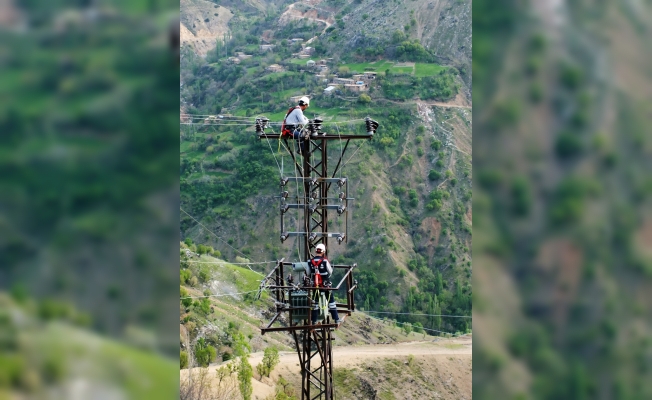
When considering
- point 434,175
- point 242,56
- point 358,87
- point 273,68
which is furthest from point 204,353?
point 242,56

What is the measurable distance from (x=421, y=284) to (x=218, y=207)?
1378 centimetres

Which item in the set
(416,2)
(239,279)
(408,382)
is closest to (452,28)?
(416,2)

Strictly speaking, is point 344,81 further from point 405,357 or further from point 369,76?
point 405,357

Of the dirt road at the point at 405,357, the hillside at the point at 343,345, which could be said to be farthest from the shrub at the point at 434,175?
the dirt road at the point at 405,357

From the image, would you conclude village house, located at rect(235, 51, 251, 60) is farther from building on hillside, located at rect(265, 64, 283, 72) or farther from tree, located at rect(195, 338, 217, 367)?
tree, located at rect(195, 338, 217, 367)

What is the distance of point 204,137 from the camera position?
2309 inches

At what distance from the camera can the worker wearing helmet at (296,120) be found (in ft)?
37.3

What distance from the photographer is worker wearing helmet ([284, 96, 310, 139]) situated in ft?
37.3

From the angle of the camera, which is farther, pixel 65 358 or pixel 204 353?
pixel 204 353

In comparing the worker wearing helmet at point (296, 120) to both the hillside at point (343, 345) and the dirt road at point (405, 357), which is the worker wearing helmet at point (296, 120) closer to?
the hillside at point (343, 345)

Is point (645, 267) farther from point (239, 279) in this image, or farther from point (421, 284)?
point (421, 284)

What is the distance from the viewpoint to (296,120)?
11453mm

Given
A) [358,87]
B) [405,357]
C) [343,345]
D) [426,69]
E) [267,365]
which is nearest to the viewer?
[267,365]

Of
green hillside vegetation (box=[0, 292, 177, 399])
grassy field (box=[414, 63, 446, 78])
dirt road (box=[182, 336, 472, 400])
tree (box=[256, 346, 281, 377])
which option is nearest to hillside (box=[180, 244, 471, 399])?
dirt road (box=[182, 336, 472, 400])
